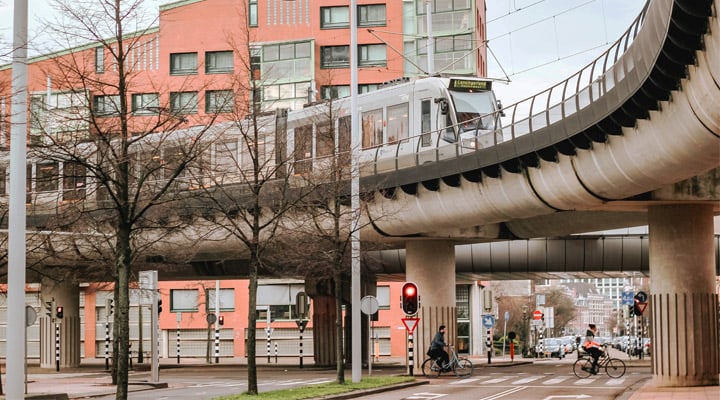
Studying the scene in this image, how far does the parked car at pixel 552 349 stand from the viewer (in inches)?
3017

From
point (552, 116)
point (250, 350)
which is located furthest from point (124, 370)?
point (552, 116)

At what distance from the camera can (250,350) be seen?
26766 mm

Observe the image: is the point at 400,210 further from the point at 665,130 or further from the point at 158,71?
the point at 158,71

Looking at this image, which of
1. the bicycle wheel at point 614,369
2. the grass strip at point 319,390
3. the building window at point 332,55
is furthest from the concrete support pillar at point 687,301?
the building window at point 332,55

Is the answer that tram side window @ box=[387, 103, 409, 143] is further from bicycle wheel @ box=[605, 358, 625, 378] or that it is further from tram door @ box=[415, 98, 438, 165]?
bicycle wheel @ box=[605, 358, 625, 378]

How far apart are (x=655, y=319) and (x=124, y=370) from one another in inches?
612

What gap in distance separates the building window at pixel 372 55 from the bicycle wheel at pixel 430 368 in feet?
137

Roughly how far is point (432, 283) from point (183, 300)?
4665cm

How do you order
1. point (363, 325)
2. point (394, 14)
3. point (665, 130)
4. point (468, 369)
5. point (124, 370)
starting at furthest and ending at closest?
point (394, 14) → point (363, 325) → point (468, 369) → point (665, 130) → point (124, 370)

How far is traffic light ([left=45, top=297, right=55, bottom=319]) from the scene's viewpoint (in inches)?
2138

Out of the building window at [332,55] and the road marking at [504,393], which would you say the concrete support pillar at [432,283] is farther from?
the building window at [332,55]

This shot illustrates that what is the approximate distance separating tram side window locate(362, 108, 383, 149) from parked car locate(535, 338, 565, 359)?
38.6 metres

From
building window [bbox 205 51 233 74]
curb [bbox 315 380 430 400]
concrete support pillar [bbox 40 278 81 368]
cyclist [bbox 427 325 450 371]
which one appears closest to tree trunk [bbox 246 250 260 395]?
curb [bbox 315 380 430 400]

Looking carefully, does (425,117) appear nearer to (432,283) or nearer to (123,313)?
(432,283)
